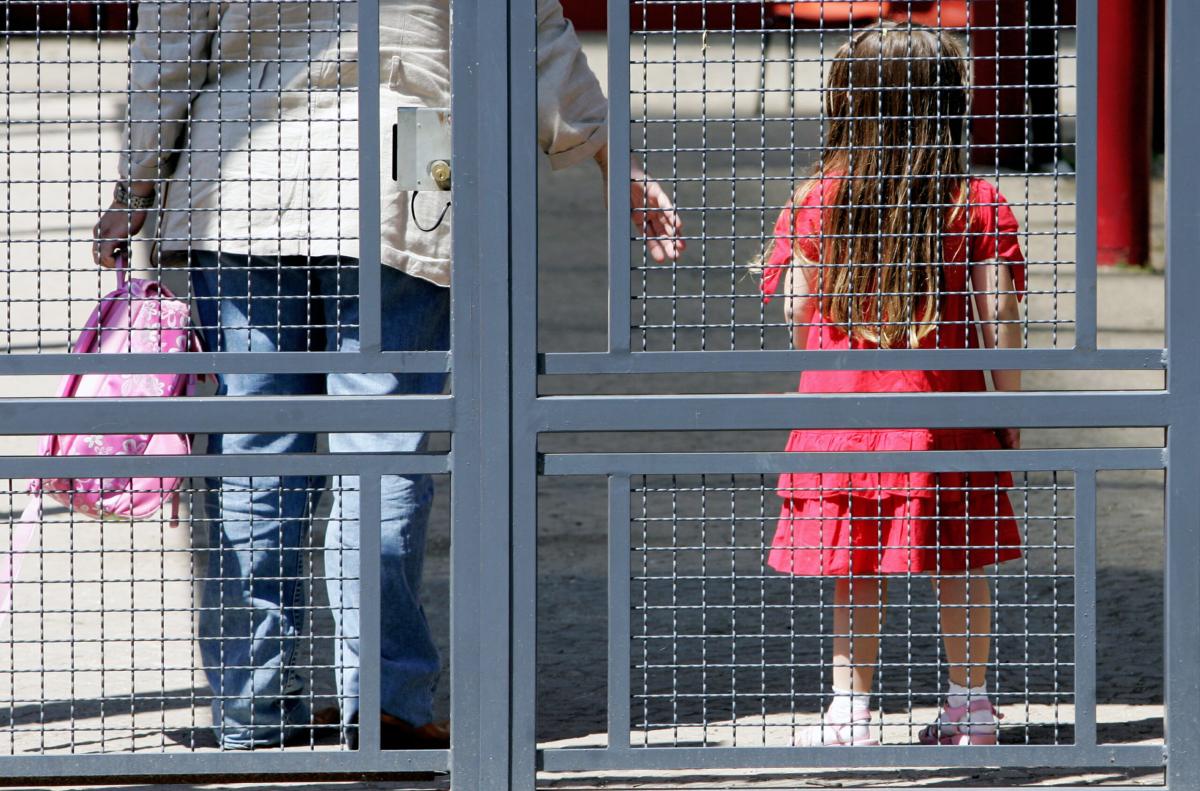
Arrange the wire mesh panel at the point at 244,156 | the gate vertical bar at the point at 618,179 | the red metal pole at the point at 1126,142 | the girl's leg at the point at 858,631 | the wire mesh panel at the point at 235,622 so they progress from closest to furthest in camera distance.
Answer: the gate vertical bar at the point at 618,179, the wire mesh panel at the point at 235,622, the wire mesh panel at the point at 244,156, the girl's leg at the point at 858,631, the red metal pole at the point at 1126,142

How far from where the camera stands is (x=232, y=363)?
2.78m

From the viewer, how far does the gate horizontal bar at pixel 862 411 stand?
2.76m

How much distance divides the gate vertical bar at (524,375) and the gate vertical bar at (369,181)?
0.22m

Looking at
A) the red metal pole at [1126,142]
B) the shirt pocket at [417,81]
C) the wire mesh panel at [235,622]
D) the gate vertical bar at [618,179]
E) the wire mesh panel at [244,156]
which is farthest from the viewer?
the red metal pole at [1126,142]

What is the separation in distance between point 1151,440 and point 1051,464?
10.8ft

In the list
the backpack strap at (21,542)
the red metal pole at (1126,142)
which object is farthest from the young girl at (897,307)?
the red metal pole at (1126,142)

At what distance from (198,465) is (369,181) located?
0.54 metres

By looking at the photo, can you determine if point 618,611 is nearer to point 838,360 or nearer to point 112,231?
point 838,360

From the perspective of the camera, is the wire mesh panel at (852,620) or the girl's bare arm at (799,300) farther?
the girl's bare arm at (799,300)

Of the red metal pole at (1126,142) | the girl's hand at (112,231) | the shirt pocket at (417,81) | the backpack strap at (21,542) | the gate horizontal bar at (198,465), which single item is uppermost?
the red metal pole at (1126,142)

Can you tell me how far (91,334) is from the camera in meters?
3.02

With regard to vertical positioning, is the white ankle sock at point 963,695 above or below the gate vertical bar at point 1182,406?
below

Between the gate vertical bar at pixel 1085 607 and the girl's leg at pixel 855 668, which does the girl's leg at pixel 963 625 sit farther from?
the gate vertical bar at pixel 1085 607

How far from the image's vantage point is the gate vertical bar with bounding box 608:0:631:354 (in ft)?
8.89
